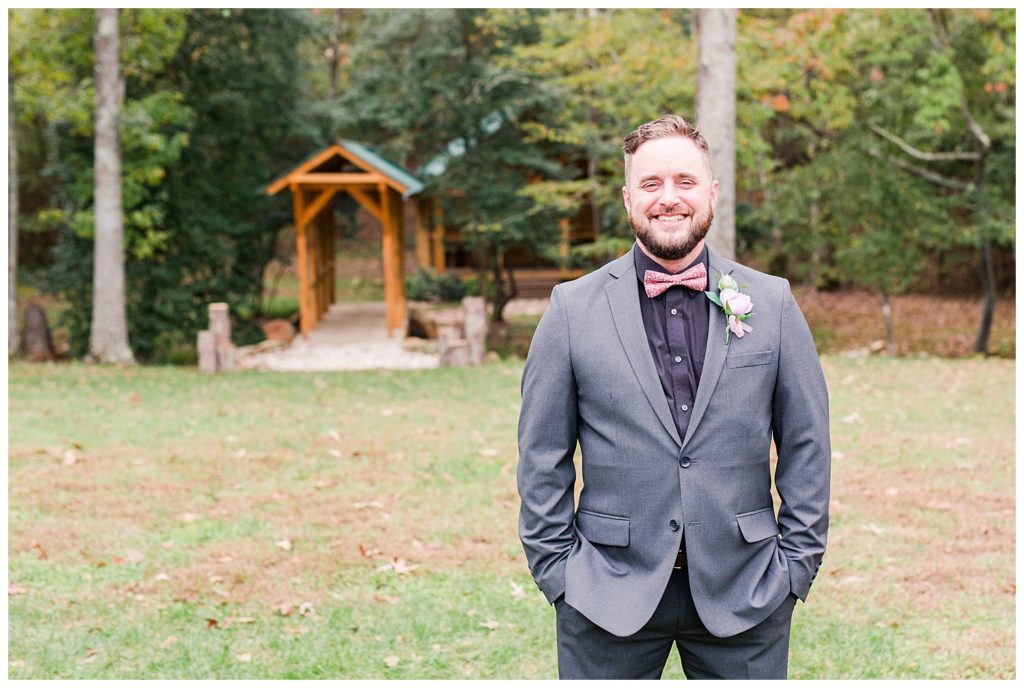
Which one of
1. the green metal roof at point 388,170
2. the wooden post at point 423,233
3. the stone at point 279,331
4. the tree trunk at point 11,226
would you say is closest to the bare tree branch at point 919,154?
the green metal roof at point 388,170

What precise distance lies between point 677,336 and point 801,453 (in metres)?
0.45

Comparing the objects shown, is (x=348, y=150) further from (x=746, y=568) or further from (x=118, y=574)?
(x=746, y=568)

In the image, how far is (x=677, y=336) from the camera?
8.95ft

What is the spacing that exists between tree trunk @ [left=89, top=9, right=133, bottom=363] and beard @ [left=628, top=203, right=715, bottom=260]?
1413cm

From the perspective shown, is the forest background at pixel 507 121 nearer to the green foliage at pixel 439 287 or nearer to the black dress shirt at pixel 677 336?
the green foliage at pixel 439 287

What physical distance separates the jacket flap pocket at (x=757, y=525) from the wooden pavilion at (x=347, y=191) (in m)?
15.6

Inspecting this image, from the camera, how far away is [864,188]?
679 inches

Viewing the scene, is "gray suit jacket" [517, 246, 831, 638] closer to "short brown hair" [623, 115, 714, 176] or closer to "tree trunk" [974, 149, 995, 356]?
"short brown hair" [623, 115, 714, 176]

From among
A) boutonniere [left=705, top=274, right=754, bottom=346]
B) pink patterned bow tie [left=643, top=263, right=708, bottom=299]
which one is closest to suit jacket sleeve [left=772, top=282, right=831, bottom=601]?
boutonniere [left=705, top=274, right=754, bottom=346]

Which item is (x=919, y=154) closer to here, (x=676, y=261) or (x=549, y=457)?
(x=676, y=261)

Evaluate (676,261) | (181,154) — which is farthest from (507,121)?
(676,261)

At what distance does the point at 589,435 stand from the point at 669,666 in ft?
7.14

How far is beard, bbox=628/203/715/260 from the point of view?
104 inches

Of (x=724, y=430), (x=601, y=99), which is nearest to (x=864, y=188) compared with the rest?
(x=601, y=99)
